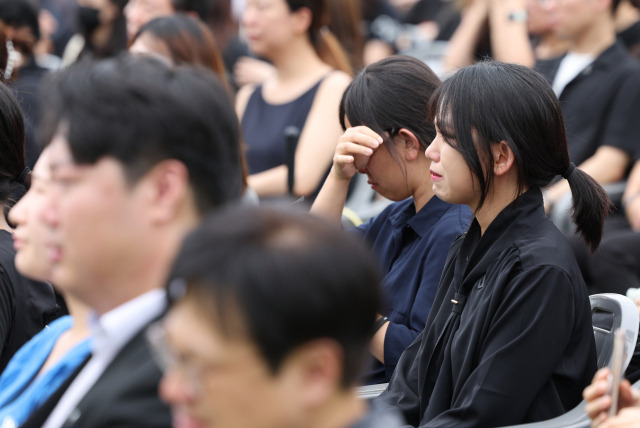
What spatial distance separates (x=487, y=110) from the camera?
88.0 inches

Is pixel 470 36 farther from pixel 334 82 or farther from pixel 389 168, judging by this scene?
pixel 389 168

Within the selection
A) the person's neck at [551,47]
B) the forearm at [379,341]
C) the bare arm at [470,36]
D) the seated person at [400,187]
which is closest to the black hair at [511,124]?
the seated person at [400,187]

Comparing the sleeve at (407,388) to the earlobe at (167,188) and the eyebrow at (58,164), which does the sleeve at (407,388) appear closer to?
the earlobe at (167,188)

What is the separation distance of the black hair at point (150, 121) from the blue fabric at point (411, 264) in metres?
1.09

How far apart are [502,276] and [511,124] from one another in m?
0.37

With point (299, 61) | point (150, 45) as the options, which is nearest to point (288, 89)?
point (299, 61)

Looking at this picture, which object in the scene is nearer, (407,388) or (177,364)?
(177,364)

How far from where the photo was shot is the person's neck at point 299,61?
4623 mm

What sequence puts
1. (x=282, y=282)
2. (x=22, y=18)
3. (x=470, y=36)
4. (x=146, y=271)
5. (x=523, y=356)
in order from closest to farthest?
(x=282, y=282) < (x=146, y=271) < (x=523, y=356) < (x=22, y=18) < (x=470, y=36)

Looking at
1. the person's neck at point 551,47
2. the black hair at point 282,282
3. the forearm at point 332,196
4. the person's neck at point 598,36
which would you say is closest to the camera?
the black hair at point 282,282

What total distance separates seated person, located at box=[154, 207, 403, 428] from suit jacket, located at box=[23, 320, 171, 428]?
10.5 inches

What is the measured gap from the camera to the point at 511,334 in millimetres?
2098

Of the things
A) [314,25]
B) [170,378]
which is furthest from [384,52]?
[170,378]

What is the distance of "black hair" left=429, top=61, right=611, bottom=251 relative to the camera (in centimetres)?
222
